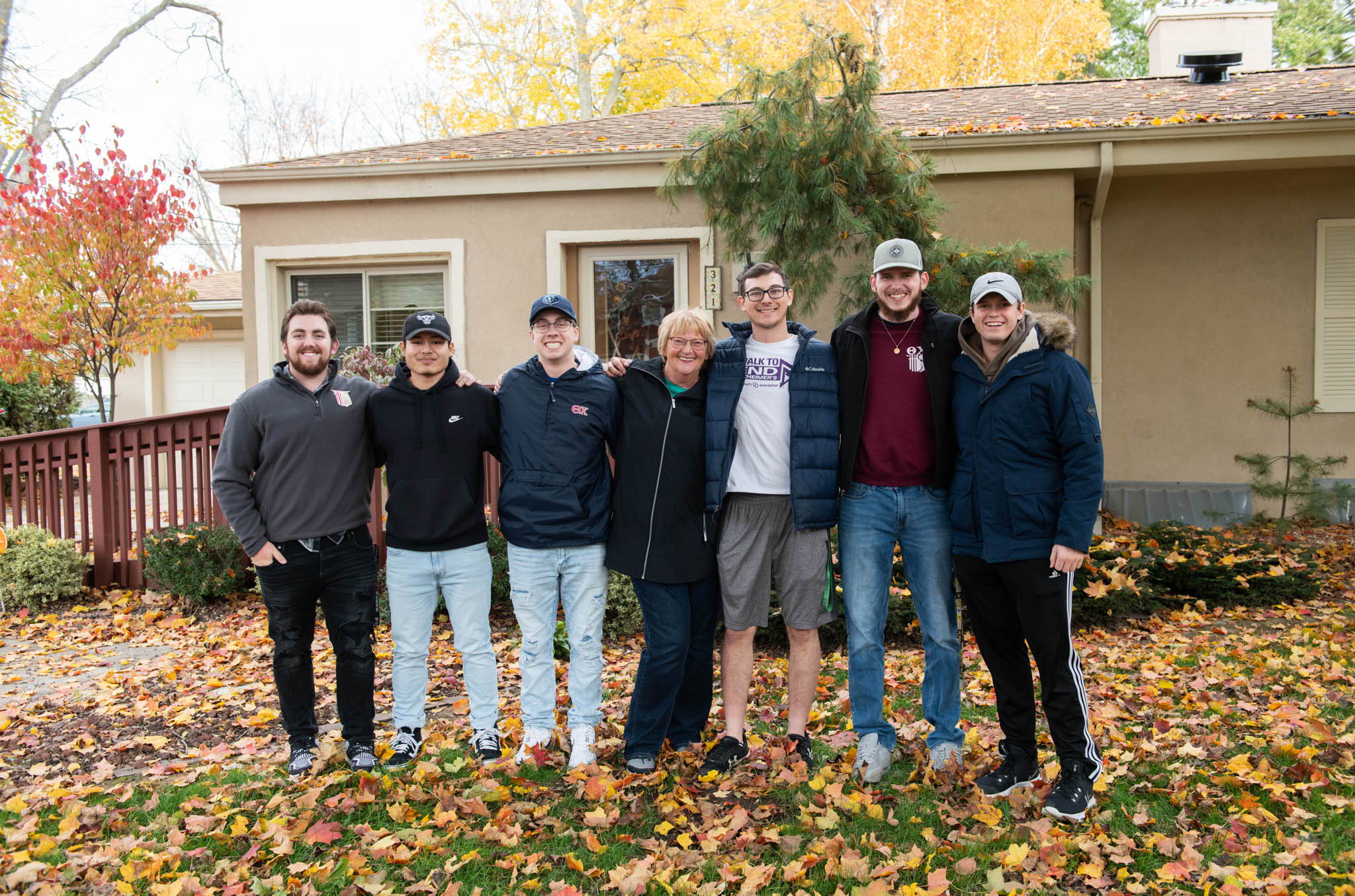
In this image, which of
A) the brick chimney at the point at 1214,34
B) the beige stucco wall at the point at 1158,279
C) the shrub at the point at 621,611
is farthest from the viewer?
the brick chimney at the point at 1214,34

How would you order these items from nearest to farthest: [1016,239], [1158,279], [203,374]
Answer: [1016,239]
[1158,279]
[203,374]

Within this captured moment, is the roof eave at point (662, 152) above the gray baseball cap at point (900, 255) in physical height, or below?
above

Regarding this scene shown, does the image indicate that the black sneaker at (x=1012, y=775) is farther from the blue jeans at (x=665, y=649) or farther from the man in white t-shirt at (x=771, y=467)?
the blue jeans at (x=665, y=649)

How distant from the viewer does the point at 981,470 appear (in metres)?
3.61

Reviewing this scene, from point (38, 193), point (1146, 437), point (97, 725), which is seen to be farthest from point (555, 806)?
point (38, 193)

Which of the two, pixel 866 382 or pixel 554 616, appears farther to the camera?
pixel 554 616

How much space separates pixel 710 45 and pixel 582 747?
74.5 feet

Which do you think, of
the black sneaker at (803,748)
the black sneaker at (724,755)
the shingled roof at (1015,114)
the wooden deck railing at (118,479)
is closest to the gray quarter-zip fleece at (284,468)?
the black sneaker at (724,755)

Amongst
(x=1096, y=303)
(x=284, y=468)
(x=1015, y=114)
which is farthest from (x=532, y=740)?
(x=1015, y=114)

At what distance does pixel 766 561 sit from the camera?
3.92 m

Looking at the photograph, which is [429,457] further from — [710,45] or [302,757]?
[710,45]

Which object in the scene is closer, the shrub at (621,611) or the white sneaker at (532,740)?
the white sneaker at (532,740)

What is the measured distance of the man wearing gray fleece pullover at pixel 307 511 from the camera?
398 centimetres

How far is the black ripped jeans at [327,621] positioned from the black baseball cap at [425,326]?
879 millimetres
